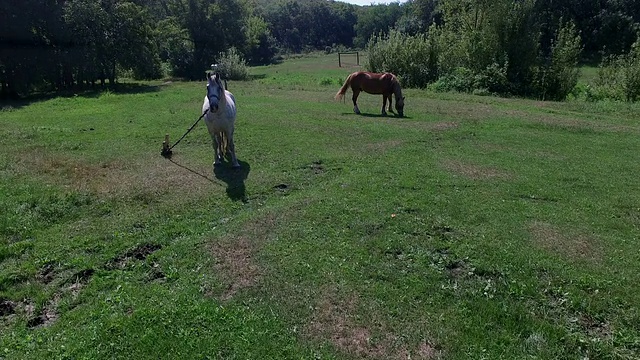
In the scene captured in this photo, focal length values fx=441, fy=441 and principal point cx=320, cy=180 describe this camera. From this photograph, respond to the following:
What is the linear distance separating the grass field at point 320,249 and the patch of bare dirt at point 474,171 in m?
0.09

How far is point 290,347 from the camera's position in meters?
4.75

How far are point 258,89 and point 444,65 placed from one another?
1286 cm

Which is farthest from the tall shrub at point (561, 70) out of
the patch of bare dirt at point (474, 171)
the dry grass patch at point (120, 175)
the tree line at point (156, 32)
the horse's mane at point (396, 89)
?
the dry grass patch at point (120, 175)

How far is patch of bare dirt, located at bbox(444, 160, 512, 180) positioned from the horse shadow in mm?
5159

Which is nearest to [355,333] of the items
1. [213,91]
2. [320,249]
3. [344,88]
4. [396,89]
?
[320,249]

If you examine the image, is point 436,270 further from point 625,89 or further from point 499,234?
point 625,89

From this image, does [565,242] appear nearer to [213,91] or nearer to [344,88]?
[213,91]

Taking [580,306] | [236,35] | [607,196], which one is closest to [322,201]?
[580,306]

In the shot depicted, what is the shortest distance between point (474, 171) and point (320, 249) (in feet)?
19.0

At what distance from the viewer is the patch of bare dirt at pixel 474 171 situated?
10.6m

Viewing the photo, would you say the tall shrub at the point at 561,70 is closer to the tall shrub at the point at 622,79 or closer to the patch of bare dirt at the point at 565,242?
the tall shrub at the point at 622,79

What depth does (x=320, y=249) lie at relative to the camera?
22.7ft

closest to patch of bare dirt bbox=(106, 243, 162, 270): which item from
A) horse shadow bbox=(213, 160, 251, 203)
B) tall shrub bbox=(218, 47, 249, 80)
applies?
horse shadow bbox=(213, 160, 251, 203)

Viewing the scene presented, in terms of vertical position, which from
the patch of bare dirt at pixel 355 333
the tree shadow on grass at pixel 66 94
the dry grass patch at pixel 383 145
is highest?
the tree shadow on grass at pixel 66 94
